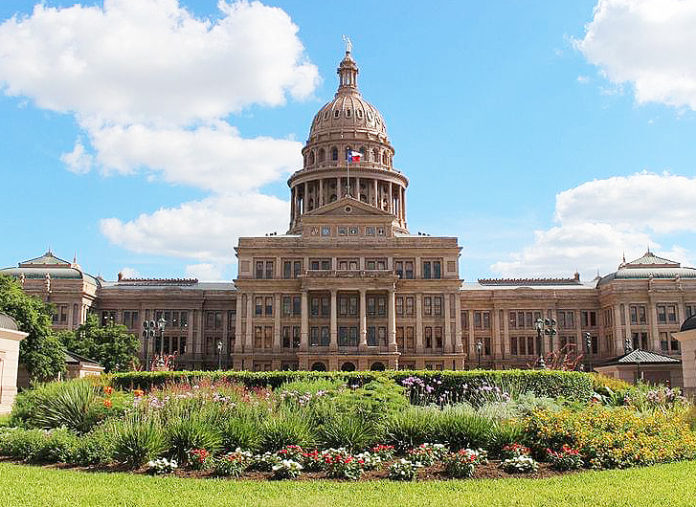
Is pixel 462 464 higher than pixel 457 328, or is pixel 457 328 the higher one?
pixel 457 328

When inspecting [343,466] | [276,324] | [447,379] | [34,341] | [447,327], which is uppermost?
[276,324]

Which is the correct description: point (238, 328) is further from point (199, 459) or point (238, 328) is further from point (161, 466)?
point (161, 466)

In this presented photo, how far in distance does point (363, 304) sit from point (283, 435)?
209ft

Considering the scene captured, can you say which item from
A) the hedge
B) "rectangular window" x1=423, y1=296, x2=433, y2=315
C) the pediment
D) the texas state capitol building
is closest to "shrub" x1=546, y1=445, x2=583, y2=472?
the hedge

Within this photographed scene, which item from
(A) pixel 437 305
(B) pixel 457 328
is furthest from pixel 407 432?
(A) pixel 437 305

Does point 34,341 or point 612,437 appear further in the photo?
point 34,341

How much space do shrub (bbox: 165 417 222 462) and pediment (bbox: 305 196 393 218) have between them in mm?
69872

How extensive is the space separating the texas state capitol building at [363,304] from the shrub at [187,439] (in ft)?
205

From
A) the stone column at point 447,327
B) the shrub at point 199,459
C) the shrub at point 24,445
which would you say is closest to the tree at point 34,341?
the shrub at point 24,445

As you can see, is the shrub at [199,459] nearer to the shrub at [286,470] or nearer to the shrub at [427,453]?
the shrub at [286,470]

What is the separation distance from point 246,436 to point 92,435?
424 cm

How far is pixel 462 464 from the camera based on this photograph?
17734mm

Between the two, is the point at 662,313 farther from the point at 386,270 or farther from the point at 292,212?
the point at 292,212

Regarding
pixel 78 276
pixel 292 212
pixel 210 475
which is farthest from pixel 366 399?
pixel 292 212
